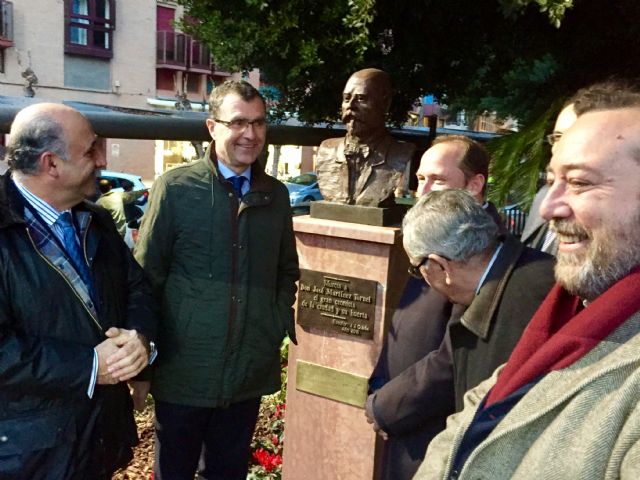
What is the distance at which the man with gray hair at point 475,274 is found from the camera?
5.77 ft

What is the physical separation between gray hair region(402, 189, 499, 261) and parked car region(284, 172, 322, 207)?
14.0 m

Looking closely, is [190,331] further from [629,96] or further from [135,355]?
[629,96]

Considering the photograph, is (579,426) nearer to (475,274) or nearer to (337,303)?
(475,274)

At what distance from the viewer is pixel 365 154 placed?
3471 mm

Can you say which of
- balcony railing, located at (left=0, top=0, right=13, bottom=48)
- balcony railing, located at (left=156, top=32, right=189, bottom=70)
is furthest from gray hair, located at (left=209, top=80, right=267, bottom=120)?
balcony railing, located at (left=156, top=32, right=189, bottom=70)

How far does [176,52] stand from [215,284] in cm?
2140

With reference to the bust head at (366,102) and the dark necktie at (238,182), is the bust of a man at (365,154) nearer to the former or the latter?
the bust head at (366,102)

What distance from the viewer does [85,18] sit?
20.1m

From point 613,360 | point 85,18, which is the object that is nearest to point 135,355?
point 613,360

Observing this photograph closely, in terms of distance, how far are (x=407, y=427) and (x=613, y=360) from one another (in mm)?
1110

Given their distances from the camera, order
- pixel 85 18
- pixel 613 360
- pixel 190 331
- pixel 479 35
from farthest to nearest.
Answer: pixel 85 18, pixel 479 35, pixel 190 331, pixel 613 360

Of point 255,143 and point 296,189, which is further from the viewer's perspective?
point 296,189

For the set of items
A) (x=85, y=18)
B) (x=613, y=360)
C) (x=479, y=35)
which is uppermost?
(x=85, y=18)

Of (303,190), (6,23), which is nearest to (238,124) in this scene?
(303,190)
